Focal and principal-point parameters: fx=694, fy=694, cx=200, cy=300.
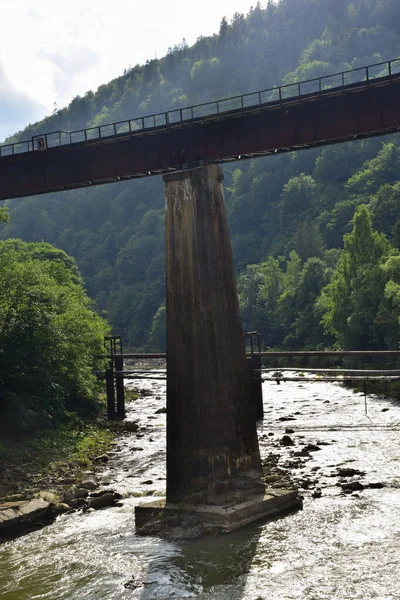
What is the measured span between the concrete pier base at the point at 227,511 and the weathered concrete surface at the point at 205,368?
10.3 inches

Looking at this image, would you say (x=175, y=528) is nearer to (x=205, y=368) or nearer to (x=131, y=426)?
(x=205, y=368)

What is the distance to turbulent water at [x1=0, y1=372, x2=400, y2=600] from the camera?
504 inches

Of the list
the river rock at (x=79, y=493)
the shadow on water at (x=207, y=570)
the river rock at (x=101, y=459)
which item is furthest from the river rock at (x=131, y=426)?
the shadow on water at (x=207, y=570)

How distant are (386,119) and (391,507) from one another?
12.3m

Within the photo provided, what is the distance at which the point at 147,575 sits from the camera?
45.4 ft

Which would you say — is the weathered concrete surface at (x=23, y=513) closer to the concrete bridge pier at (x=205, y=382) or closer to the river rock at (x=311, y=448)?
the concrete bridge pier at (x=205, y=382)

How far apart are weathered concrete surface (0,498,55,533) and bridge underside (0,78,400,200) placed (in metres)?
10.6

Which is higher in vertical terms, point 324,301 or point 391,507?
point 324,301

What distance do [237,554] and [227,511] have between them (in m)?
1.97

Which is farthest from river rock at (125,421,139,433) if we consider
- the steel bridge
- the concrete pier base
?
the concrete pier base

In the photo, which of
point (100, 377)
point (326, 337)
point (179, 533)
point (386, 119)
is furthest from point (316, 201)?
point (179, 533)

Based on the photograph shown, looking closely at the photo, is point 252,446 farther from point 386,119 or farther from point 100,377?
point 100,377

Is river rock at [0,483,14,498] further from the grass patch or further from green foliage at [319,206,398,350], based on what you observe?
green foliage at [319,206,398,350]

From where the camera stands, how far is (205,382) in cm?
1761
